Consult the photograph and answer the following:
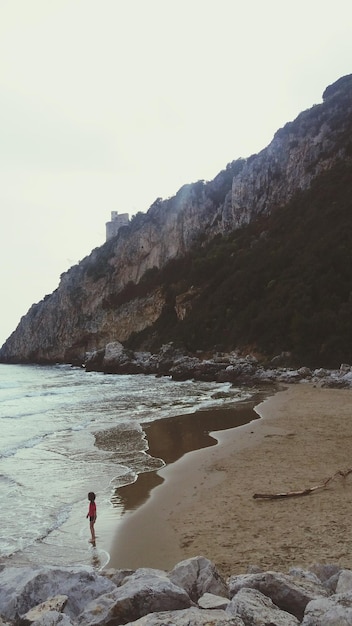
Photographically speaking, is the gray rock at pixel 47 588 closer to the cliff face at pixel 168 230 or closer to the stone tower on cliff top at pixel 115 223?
the cliff face at pixel 168 230

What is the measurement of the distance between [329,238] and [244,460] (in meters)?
35.1

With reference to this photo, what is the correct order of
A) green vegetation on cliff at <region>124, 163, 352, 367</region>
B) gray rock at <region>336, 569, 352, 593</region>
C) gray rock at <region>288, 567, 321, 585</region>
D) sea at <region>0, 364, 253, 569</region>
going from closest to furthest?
gray rock at <region>336, 569, 352, 593</region>, gray rock at <region>288, 567, 321, 585</region>, sea at <region>0, 364, 253, 569</region>, green vegetation on cliff at <region>124, 163, 352, 367</region>

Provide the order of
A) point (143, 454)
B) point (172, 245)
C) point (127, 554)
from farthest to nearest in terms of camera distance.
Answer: point (172, 245), point (143, 454), point (127, 554)

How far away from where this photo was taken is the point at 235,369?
3641 centimetres

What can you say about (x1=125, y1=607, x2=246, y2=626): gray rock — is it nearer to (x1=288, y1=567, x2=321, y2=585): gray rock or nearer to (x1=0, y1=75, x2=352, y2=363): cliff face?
(x1=288, y1=567, x2=321, y2=585): gray rock

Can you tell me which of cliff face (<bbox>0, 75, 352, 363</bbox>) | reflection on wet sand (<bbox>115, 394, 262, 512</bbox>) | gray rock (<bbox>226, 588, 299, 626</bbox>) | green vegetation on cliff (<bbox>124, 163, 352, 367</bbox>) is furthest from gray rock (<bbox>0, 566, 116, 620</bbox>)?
cliff face (<bbox>0, 75, 352, 363</bbox>)

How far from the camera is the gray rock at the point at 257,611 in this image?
3.81 m

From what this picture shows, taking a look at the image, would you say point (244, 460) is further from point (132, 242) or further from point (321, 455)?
point (132, 242)

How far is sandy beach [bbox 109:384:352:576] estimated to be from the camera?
673 cm

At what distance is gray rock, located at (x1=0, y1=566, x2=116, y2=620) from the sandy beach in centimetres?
173

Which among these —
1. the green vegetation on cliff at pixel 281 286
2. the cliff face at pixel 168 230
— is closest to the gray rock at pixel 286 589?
the green vegetation on cliff at pixel 281 286

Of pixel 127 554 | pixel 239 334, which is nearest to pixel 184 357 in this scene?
pixel 239 334

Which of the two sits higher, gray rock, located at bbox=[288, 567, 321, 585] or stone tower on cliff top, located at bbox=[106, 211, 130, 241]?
stone tower on cliff top, located at bbox=[106, 211, 130, 241]

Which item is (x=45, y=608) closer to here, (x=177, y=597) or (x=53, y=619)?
(x=53, y=619)
